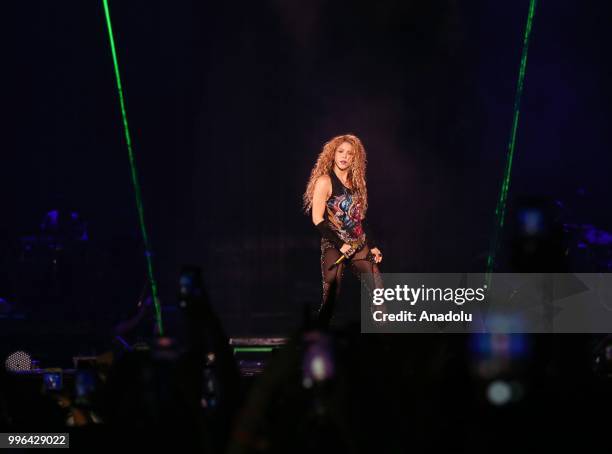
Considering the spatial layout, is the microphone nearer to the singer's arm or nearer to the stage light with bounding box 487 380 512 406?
the singer's arm

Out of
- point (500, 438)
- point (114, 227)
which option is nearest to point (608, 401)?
point (500, 438)

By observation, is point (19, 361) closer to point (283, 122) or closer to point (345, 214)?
point (345, 214)

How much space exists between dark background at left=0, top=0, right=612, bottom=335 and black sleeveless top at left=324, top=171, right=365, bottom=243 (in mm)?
3544

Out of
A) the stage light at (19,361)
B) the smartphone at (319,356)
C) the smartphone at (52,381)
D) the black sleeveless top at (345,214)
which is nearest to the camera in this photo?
the smartphone at (319,356)

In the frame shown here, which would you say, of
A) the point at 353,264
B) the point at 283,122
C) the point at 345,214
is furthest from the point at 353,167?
the point at 283,122

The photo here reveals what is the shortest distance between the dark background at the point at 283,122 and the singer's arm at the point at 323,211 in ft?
11.4

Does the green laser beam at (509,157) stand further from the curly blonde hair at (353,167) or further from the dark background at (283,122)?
the curly blonde hair at (353,167)

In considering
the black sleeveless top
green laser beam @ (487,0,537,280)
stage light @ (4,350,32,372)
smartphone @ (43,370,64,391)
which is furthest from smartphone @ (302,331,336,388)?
green laser beam @ (487,0,537,280)

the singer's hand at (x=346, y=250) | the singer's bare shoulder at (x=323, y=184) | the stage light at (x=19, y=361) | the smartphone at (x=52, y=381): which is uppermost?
the singer's bare shoulder at (x=323, y=184)

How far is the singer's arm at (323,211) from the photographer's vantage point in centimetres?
970

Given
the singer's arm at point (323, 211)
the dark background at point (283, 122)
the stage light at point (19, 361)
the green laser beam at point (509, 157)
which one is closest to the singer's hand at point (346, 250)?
the singer's arm at point (323, 211)

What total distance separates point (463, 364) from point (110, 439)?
2.34m

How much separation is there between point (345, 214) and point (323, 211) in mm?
269

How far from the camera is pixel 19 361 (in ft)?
30.7
